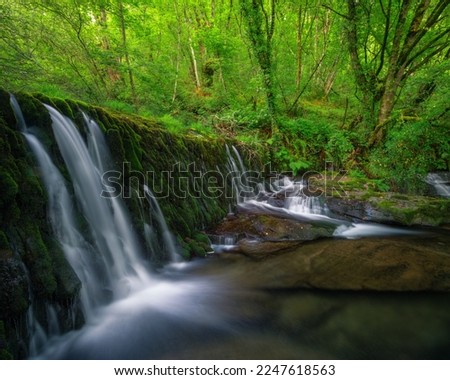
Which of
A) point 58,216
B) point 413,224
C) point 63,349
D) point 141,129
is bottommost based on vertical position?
point 413,224

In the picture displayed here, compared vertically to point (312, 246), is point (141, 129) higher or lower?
higher

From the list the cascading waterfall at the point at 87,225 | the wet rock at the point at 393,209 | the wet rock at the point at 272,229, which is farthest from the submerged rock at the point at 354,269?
the wet rock at the point at 393,209

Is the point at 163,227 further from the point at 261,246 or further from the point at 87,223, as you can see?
the point at 261,246

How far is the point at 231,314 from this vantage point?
2764 millimetres

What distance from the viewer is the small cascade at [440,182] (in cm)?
901

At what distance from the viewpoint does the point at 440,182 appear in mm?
9523

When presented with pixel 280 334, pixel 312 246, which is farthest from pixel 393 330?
pixel 312 246

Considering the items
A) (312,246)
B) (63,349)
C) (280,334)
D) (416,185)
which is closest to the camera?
(63,349)

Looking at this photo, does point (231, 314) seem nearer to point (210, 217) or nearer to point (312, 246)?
point (312, 246)

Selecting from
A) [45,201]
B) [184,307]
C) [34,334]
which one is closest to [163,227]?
[184,307]

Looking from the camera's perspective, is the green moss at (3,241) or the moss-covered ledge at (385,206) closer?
the green moss at (3,241)

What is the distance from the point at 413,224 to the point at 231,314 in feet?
16.9

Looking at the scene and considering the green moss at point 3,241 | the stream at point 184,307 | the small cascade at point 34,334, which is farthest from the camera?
the stream at point 184,307

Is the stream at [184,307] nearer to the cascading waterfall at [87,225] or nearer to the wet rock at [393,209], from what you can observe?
the cascading waterfall at [87,225]
